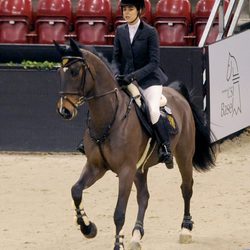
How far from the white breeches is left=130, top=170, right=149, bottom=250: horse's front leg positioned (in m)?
0.61

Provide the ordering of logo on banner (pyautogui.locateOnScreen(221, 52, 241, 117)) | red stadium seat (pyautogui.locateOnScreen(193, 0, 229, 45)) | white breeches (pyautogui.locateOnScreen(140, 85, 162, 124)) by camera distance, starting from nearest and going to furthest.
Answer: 1. white breeches (pyautogui.locateOnScreen(140, 85, 162, 124))
2. logo on banner (pyautogui.locateOnScreen(221, 52, 241, 117))
3. red stadium seat (pyautogui.locateOnScreen(193, 0, 229, 45))

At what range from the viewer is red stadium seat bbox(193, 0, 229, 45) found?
53.1ft

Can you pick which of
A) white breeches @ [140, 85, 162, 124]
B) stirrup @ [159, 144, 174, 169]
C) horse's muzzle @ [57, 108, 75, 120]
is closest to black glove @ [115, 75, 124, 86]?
white breeches @ [140, 85, 162, 124]

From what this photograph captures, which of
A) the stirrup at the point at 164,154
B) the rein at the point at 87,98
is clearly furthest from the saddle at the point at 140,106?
the rein at the point at 87,98

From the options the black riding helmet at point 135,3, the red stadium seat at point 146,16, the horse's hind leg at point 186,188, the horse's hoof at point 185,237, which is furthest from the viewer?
the red stadium seat at point 146,16

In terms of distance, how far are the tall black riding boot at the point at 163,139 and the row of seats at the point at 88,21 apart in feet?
22.6

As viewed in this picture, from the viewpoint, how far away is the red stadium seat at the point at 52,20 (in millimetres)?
16719

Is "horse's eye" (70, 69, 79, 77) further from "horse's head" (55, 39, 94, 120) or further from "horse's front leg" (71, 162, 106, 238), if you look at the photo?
"horse's front leg" (71, 162, 106, 238)

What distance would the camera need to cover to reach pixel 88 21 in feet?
54.6

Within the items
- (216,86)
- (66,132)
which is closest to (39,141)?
(66,132)

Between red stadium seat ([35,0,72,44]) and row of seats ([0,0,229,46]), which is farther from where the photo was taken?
red stadium seat ([35,0,72,44])

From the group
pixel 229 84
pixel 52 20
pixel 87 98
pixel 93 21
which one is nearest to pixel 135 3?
pixel 87 98

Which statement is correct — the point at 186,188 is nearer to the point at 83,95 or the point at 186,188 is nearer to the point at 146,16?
the point at 83,95

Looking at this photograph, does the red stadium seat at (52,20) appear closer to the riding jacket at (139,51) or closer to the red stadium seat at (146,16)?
the red stadium seat at (146,16)
